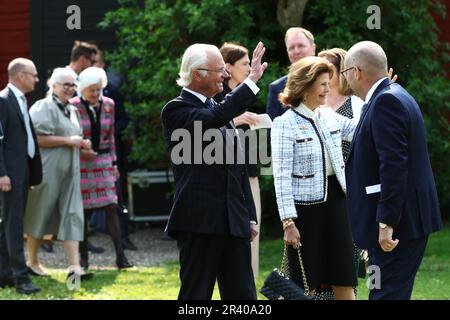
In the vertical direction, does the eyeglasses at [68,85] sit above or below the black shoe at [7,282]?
above

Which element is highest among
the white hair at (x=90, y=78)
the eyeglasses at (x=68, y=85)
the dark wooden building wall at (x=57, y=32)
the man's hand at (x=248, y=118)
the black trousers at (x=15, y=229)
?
the dark wooden building wall at (x=57, y=32)

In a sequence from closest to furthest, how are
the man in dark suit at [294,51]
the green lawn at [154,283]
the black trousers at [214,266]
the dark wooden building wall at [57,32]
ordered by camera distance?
the black trousers at [214,266], the man in dark suit at [294,51], the green lawn at [154,283], the dark wooden building wall at [57,32]

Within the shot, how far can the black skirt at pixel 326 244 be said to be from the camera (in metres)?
7.22

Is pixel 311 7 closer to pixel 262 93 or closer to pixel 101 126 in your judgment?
pixel 262 93

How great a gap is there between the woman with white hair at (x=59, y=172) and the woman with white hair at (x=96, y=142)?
10.3 inches

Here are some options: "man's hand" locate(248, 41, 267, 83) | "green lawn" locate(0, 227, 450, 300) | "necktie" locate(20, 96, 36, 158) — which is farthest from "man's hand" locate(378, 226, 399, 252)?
"necktie" locate(20, 96, 36, 158)

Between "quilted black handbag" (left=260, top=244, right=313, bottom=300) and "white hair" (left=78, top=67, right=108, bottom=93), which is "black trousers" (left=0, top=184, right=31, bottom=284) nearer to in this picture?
"white hair" (left=78, top=67, right=108, bottom=93)

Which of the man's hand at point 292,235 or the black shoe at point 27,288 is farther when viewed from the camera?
the black shoe at point 27,288

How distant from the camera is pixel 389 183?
6.08m

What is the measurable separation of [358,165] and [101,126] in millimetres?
5407

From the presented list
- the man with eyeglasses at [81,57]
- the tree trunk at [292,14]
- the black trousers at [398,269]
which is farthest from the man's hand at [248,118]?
the tree trunk at [292,14]

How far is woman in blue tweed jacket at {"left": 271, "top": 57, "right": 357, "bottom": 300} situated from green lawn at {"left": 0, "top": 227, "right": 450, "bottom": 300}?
6.34 feet

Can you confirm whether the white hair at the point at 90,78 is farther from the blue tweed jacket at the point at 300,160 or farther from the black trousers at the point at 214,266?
the black trousers at the point at 214,266

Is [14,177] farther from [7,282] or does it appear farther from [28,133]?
[7,282]
